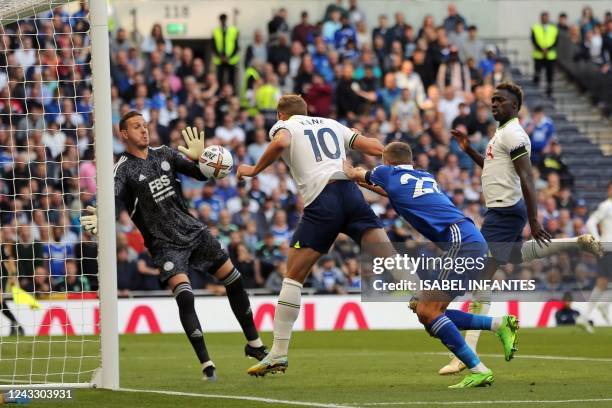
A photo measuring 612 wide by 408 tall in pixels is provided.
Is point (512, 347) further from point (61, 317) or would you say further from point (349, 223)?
point (61, 317)

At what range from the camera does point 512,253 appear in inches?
478

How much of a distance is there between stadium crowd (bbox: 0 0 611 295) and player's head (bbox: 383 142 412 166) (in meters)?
11.3

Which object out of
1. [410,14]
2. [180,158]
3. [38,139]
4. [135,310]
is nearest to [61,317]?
[135,310]

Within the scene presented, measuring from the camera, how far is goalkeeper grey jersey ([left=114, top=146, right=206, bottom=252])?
11.7 meters

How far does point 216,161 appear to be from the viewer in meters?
11.5

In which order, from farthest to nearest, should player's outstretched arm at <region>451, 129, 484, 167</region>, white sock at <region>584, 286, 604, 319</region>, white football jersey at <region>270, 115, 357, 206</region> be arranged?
white sock at <region>584, 286, 604, 319</region> < player's outstretched arm at <region>451, 129, 484, 167</region> < white football jersey at <region>270, 115, 357, 206</region>

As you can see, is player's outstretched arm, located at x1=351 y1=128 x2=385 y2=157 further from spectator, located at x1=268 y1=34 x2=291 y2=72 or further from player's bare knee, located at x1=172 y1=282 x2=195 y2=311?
spectator, located at x1=268 y1=34 x2=291 y2=72

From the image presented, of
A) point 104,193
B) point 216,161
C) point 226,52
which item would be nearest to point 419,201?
point 216,161

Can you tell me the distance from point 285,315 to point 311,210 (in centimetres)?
92

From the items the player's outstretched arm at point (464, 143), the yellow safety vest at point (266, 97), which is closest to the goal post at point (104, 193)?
the player's outstretched arm at point (464, 143)

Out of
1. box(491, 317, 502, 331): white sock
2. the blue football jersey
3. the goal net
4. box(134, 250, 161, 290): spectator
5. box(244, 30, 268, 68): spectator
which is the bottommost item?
box(134, 250, 161, 290): spectator

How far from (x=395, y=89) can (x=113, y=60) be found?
5.82 meters

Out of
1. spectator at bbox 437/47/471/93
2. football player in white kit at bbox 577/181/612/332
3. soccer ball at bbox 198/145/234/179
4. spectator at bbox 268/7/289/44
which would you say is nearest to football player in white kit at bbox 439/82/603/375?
soccer ball at bbox 198/145/234/179

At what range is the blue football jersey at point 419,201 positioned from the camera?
33.5ft
